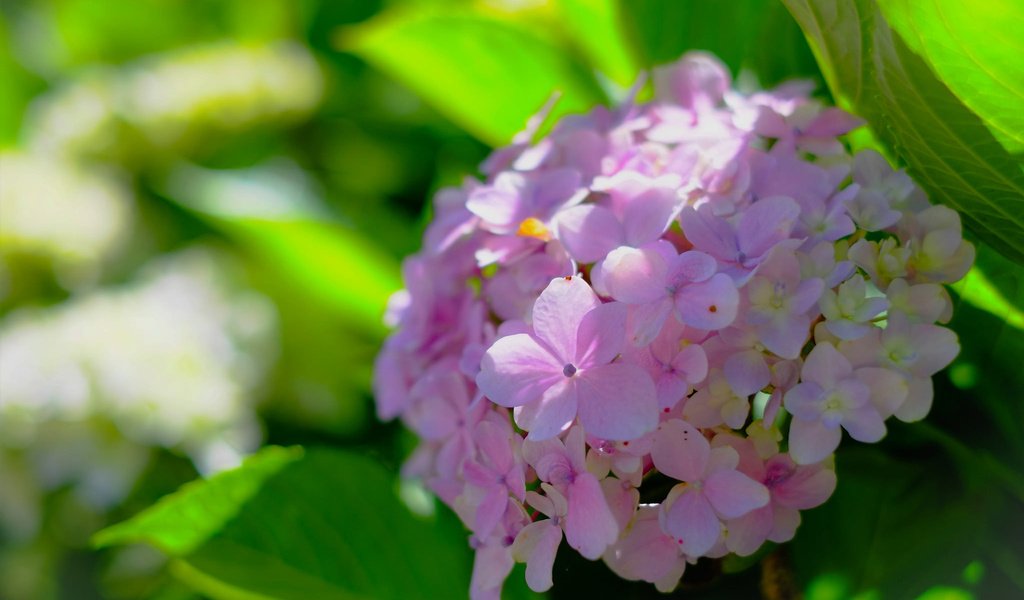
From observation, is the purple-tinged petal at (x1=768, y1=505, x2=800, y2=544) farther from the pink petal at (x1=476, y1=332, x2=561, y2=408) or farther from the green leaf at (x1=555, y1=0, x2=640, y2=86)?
the green leaf at (x1=555, y1=0, x2=640, y2=86)

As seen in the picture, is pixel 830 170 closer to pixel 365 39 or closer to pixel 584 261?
pixel 584 261

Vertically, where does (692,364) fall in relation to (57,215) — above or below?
above

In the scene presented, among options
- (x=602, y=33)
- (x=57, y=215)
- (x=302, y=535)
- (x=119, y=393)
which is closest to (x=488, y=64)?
(x=602, y=33)

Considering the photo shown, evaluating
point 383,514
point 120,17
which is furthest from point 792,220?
point 120,17

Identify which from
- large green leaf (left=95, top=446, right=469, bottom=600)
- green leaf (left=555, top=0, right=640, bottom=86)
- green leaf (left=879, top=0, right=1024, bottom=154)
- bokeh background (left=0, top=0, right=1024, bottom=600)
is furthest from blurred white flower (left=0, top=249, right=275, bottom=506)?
green leaf (left=879, top=0, right=1024, bottom=154)

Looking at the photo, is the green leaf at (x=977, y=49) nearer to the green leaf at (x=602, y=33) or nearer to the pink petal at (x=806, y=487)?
the pink petal at (x=806, y=487)

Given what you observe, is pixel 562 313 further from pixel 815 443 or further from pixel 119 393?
pixel 119 393

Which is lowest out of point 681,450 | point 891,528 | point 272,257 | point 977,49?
point 272,257
